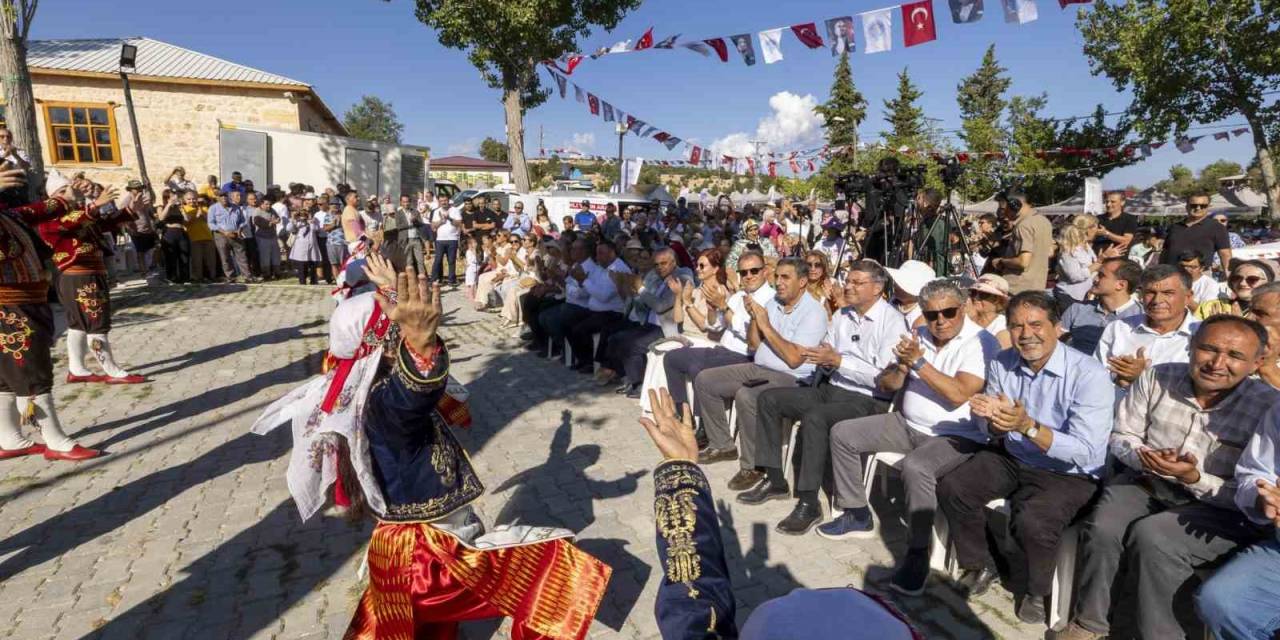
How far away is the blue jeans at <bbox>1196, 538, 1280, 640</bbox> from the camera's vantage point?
2.44 metres

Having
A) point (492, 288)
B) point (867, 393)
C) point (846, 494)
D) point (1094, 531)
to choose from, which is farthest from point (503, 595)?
point (492, 288)

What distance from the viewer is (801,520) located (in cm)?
405

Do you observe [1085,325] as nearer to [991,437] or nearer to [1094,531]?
[991,437]

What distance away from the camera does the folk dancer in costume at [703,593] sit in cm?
106

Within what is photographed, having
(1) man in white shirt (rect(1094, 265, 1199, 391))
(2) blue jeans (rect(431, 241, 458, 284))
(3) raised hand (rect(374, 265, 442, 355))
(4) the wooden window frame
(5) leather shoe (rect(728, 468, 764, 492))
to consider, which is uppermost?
(4) the wooden window frame

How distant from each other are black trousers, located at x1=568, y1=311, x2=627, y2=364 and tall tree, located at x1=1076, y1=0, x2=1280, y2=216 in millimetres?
20146

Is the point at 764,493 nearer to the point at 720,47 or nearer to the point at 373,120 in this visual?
the point at 720,47

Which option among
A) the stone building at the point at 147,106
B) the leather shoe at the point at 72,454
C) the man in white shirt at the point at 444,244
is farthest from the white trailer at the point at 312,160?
the leather shoe at the point at 72,454

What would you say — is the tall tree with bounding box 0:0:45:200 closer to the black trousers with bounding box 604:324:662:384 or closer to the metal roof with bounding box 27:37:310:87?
the black trousers with bounding box 604:324:662:384

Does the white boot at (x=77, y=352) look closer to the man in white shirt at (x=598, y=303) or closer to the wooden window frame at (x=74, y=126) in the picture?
the man in white shirt at (x=598, y=303)

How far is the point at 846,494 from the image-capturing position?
3.96m

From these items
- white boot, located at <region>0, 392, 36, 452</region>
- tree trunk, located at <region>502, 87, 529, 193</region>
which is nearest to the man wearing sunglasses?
white boot, located at <region>0, 392, 36, 452</region>

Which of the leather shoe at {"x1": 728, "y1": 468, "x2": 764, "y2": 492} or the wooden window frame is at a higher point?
the wooden window frame

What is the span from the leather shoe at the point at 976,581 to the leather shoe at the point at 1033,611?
0.23 meters
